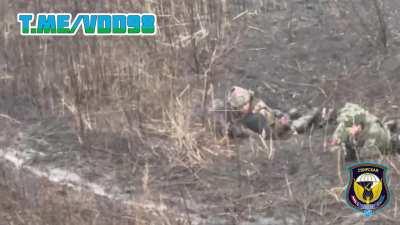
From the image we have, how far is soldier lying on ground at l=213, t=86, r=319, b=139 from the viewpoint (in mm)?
3714

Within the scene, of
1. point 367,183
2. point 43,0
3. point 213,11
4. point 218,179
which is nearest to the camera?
point 367,183

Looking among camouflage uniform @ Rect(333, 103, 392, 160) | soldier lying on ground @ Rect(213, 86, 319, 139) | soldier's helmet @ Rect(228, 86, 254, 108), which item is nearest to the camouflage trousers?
camouflage uniform @ Rect(333, 103, 392, 160)

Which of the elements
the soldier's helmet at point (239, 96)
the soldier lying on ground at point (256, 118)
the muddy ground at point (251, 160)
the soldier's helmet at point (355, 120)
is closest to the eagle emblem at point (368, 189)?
the muddy ground at point (251, 160)

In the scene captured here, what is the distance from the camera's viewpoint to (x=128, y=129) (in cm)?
386

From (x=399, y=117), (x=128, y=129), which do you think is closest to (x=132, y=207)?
(x=128, y=129)

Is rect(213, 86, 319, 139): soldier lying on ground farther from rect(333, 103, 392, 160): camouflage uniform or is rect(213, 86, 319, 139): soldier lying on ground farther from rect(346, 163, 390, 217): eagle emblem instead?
rect(346, 163, 390, 217): eagle emblem

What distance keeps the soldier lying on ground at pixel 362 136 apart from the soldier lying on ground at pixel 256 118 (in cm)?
28

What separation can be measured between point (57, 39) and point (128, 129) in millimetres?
907

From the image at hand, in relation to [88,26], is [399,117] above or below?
below

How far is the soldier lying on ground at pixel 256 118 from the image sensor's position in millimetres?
3714

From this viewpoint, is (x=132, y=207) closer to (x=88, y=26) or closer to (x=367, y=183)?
(x=367, y=183)

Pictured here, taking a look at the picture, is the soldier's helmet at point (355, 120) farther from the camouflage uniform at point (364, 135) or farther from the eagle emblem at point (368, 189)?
the eagle emblem at point (368, 189)

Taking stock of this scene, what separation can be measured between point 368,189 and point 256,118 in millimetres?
679

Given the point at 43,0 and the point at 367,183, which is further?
the point at 43,0
